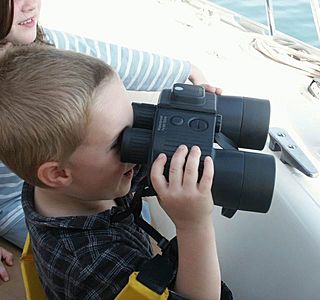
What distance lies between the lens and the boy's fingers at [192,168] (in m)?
0.66

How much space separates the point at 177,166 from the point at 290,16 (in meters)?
1.18

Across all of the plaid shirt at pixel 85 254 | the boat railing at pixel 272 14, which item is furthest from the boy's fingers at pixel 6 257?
the boat railing at pixel 272 14

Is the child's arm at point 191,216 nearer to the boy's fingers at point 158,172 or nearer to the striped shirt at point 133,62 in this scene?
the boy's fingers at point 158,172

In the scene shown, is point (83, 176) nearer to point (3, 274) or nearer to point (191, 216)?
point (191, 216)

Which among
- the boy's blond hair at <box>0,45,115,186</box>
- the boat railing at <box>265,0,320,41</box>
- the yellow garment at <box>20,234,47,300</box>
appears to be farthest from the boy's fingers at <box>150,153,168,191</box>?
the boat railing at <box>265,0,320,41</box>

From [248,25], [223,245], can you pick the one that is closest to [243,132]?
[223,245]

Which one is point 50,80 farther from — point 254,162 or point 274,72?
point 274,72

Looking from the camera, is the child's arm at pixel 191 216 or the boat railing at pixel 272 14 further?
the boat railing at pixel 272 14

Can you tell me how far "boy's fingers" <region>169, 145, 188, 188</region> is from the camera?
66cm

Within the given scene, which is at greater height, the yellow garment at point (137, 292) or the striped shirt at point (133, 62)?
the striped shirt at point (133, 62)

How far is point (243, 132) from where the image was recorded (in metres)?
0.80

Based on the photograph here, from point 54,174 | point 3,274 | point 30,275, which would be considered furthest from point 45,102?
point 3,274

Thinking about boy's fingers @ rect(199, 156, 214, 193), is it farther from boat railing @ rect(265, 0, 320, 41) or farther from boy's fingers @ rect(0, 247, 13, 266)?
boat railing @ rect(265, 0, 320, 41)

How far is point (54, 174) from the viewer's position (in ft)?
2.53
